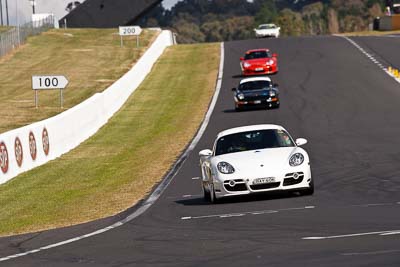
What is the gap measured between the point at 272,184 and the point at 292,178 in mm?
334

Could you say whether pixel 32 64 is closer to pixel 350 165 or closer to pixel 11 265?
pixel 350 165

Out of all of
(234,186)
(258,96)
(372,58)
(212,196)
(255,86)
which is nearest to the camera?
(234,186)

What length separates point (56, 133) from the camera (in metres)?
31.2

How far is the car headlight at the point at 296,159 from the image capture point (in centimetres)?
1796

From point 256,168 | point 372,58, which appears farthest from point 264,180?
point 372,58

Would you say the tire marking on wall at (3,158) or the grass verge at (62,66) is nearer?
the tire marking on wall at (3,158)

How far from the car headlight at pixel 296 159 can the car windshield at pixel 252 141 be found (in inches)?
32.6

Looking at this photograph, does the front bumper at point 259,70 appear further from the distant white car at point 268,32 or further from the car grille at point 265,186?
the car grille at point 265,186

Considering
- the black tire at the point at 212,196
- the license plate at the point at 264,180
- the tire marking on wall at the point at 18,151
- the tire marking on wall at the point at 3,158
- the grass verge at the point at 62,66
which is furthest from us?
the grass verge at the point at 62,66

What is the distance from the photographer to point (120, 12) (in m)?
104

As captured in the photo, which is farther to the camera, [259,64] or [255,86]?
[259,64]

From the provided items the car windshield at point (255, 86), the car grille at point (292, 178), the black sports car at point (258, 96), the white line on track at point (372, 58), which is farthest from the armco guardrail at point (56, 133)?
the white line on track at point (372, 58)

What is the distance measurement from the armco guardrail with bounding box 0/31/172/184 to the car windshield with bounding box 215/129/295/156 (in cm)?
600

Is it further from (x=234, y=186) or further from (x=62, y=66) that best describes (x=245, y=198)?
(x=62, y=66)
